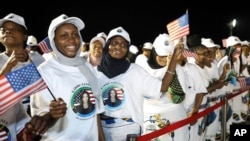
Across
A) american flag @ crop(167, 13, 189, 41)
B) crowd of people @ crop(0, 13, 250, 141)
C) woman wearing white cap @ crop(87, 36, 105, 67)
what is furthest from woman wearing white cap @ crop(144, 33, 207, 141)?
woman wearing white cap @ crop(87, 36, 105, 67)

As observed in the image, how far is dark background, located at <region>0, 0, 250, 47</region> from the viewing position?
20.3m

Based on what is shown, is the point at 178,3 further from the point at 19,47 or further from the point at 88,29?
the point at 19,47

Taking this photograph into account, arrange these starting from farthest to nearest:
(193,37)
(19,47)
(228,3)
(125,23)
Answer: (228,3) < (125,23) < (193,37) < (19,47)

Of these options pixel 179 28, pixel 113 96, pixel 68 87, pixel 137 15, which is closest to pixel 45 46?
pixel 179 28

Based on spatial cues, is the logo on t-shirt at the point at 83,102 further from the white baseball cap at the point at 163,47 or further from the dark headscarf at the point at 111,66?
the white baseball cap at the point at 163,47

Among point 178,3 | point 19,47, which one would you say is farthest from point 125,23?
point 19,47

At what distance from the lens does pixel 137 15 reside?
30.6 m

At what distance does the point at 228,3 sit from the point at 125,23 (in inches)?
651

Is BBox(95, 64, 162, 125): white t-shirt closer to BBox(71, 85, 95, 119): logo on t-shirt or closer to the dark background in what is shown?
BBox(71, 85, 95, 119): logo on t-shirt

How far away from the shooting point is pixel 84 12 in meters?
25.4

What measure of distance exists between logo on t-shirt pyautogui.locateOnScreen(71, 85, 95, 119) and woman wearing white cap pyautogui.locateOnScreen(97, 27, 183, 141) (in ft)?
2.01

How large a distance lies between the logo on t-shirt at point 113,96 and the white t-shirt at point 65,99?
64cm

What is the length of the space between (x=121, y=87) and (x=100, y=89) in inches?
14.2

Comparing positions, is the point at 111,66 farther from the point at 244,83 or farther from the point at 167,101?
the point at 244,83
